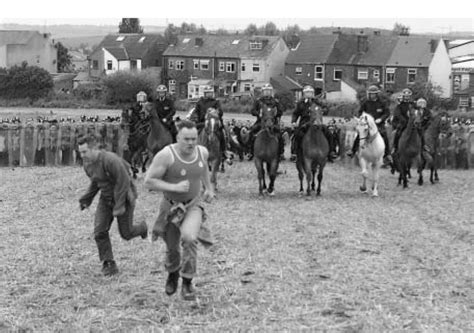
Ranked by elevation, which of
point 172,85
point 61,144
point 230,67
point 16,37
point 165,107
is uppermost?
point 16,37

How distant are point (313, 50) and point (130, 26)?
59.8 metres

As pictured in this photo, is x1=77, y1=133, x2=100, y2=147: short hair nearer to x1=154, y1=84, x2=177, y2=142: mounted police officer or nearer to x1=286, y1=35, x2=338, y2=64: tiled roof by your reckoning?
x1=154, y1=84, x2=177, y2=142: mounted police officer

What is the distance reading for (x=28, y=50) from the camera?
98.1 meters

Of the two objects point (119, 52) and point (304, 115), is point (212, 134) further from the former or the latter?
point (119, 52)

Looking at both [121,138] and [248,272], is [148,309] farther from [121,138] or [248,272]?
[121,138]

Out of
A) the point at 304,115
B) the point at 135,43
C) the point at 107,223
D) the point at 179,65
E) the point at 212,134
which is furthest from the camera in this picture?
the point at 135,43

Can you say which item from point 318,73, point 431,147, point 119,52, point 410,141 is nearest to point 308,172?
point 410,141

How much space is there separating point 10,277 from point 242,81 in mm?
72244

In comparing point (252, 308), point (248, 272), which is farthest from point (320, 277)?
point (252, 308)

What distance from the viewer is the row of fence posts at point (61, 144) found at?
26953 mm

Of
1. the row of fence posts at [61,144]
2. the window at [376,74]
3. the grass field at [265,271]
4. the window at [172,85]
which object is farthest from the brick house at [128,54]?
the grass field at [265,271]

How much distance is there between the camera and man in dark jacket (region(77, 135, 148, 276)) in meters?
10.0

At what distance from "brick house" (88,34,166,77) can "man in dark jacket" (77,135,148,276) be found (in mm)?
81827

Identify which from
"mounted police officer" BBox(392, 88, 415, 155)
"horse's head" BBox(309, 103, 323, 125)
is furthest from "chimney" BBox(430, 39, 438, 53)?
"horse's head" BBox(309, 103, 323, 125)
